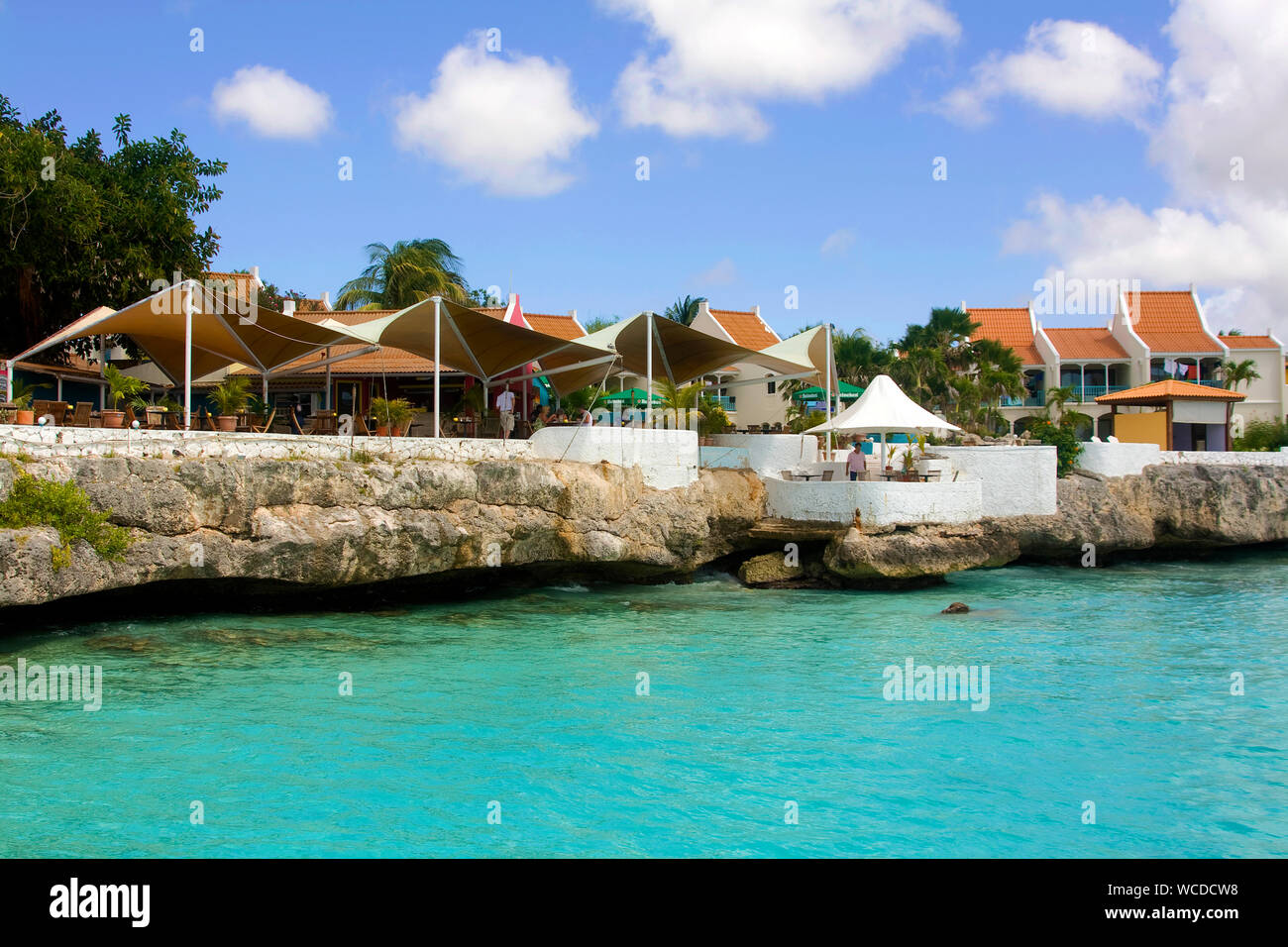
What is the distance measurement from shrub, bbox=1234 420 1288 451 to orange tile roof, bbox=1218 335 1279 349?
5252mm

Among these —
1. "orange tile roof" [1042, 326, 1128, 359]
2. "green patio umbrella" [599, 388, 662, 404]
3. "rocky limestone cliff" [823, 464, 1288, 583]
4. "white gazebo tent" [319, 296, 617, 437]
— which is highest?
"orange tile roof" [1042, 326, 1128, 359]

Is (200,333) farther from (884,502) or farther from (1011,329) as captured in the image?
(1011,329)

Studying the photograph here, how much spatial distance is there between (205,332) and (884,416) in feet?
54.6

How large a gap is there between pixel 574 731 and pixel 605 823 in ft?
8.53

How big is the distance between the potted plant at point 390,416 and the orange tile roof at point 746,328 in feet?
79.2

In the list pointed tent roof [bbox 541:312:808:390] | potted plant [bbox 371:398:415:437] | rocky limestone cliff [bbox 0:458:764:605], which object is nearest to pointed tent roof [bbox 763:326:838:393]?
pointed tent roof [bbox 541:312:808:390]

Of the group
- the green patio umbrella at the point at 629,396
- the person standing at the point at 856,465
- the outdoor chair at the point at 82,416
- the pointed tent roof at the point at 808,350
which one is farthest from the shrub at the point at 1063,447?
the outdoor chair at the point at 82,416

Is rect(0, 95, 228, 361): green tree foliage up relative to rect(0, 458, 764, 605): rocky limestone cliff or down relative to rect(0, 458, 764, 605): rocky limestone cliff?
up

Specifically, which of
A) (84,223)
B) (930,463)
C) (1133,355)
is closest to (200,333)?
(84,223)

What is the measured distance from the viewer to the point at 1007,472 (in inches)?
928

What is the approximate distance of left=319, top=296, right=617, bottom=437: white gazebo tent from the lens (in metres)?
19.5

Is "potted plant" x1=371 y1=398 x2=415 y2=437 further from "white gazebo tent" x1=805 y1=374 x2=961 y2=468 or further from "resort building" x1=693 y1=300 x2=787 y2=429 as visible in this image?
"resort building" x1=693 y1=300 x2=787 y2=429
